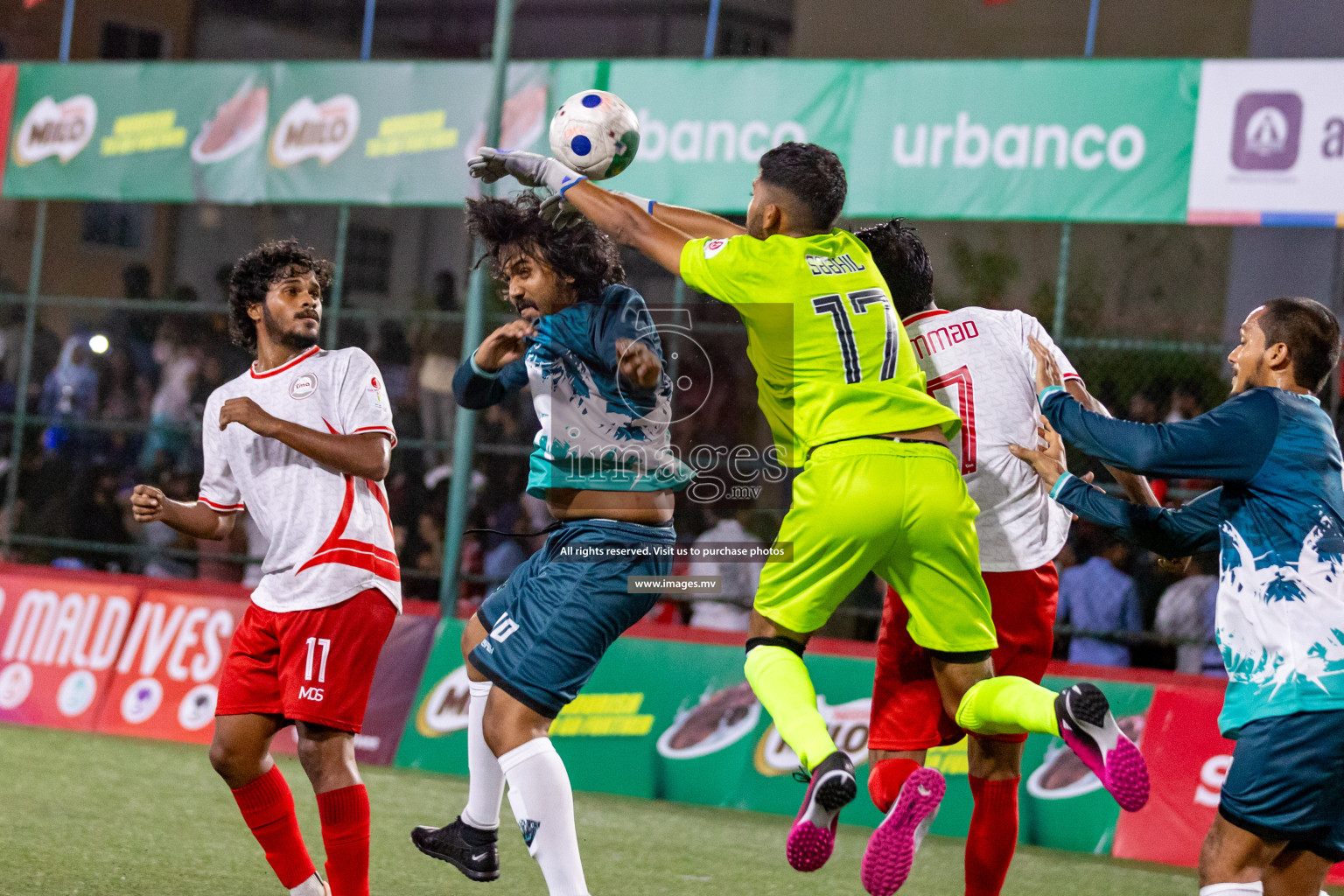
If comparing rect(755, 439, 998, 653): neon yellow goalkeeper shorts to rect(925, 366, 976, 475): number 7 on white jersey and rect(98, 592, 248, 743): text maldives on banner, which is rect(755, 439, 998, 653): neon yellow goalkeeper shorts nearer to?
rect(925, 366, 976, 475): number 7 on white jersey

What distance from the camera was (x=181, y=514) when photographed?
510 cm

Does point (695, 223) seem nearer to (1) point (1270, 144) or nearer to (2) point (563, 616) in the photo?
(2) point (563, 616)

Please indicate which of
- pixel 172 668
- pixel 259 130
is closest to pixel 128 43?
pixel 259 130

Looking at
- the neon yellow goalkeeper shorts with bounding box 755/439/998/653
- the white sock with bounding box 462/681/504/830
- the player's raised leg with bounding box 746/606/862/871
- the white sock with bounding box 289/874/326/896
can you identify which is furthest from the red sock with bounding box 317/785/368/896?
the neon yellow goalkeeper shorts with bounding box 755/439/998/653

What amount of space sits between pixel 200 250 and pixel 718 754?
18.0m

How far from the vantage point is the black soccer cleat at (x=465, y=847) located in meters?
4.80

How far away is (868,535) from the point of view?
4215 mm

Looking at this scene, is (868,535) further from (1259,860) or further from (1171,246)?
(1171,246)

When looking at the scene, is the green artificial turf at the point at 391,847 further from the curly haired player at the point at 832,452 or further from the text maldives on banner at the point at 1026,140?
the text maldives on banner at the point at 1026,140

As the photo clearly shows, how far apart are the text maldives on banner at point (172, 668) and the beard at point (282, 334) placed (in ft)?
16.0

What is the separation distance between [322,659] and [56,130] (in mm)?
8962

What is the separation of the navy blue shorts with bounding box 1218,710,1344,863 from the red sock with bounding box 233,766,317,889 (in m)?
2.82

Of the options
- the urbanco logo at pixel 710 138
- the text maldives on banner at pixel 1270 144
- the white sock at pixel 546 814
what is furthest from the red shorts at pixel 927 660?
the urbanco logo at pixel 710 138

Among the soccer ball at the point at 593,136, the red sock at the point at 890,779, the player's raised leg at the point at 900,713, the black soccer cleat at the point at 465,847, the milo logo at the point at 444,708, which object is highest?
the soccer ball at the point at 593,136
